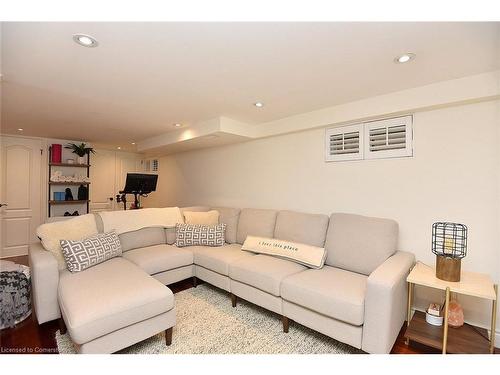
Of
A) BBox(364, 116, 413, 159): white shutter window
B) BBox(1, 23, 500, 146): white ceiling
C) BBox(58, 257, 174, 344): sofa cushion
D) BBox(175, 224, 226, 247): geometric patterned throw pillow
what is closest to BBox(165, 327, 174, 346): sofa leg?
BBox(58, 257, 174, 344): sofa cushion

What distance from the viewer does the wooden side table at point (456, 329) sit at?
5.18 ft

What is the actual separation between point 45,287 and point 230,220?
2020mm

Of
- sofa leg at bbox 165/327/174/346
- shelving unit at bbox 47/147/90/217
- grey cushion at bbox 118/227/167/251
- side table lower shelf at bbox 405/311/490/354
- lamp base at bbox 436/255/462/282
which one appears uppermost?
shelving unit at bbox 47/147/90/217

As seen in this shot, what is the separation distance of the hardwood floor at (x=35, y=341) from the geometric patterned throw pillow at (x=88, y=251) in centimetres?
50

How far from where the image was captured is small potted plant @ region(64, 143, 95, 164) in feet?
15.5

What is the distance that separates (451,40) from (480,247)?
160 cm

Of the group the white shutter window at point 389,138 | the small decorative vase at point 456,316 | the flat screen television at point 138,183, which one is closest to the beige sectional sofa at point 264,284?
the small decorative vase at point 456,316

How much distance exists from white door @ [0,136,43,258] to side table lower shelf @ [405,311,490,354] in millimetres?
5694

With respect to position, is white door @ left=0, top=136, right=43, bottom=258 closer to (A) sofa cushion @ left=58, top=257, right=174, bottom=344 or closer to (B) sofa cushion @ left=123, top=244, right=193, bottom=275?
(B) sofa cushion @ left=123, top=244, right=193, bottom=275

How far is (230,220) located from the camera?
11.2ft

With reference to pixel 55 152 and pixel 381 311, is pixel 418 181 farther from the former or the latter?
pixel 55 152

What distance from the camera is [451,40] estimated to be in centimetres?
142
